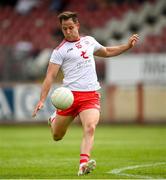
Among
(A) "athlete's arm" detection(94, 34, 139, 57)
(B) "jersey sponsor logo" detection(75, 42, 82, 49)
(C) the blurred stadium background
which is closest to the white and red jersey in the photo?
(B) "jersey sponsor logo" detection(75, 42, 82, 49)

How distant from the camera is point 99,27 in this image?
30.1 m

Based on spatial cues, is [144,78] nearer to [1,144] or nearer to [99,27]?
[99,27]

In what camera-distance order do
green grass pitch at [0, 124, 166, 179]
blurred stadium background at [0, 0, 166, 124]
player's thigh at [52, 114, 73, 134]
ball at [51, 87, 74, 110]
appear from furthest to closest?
1. blurred stadium background at [0, 0, 166, 124]
2. player's thigh at [52, 114, 73, 134]
3. green grass pitch at [0, 124, 166, 179]
4. ball at [51, 87, 74, 110]

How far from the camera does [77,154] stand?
1491cm

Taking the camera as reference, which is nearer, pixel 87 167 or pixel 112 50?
pixel 87 167


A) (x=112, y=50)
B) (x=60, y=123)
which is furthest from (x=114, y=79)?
(x=60, y=123)

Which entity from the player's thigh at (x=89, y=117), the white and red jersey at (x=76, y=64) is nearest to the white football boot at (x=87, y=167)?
the player's thigh at (x=89, y=117)

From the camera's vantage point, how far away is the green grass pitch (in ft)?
36.0

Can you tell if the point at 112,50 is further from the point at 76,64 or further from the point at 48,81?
the point at 48,81

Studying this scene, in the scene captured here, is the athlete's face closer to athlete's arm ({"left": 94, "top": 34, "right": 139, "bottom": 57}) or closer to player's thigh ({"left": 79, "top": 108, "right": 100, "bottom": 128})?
athlete's arm ({"left": 94, "top": 34, "right": 139, "bottom": 57})

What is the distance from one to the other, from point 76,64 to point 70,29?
0.52 meters

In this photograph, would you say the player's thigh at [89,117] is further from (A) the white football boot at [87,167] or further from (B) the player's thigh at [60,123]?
(A) the white football boot at [87,167]

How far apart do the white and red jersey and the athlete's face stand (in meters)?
0.10

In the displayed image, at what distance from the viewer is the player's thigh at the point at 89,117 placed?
1092 cm
